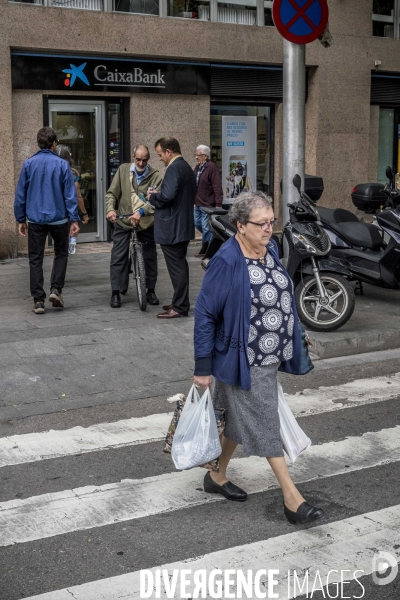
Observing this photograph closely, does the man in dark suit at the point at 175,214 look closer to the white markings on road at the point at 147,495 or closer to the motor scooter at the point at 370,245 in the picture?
the motor scooter at the point at 370,245

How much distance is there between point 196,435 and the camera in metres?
4.66

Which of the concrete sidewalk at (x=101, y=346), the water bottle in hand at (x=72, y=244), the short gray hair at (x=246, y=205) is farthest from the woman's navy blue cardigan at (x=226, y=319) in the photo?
the water bottle in hand at (x=72, y=244)

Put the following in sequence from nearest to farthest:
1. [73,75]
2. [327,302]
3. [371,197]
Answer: [327,302], [371,197], [73,75]

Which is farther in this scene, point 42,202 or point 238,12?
point 238,12

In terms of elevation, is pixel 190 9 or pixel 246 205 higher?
pixel 190 9

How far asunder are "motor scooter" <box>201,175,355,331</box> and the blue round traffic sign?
174cm

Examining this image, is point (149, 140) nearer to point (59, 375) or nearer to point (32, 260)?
point (32, 260)

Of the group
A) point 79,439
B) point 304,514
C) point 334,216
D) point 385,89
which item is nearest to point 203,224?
point 334,216

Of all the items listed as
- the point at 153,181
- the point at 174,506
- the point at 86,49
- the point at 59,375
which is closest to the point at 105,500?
the point at 174,506

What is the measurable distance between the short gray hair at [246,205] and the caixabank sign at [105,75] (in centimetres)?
955

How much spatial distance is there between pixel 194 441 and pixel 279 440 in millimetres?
444

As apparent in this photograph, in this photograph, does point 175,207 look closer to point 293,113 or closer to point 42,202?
point 42,202

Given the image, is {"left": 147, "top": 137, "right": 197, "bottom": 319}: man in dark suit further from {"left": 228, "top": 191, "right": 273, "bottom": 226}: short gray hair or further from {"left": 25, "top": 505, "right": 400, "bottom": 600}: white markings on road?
{"left": 25, "top": 505, "right": 400, "bottom": 600}: white markings on road

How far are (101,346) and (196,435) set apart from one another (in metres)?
3.73
